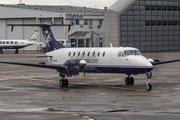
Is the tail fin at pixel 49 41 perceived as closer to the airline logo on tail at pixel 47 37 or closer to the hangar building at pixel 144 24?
the airline logo on tail at pixel 47 37

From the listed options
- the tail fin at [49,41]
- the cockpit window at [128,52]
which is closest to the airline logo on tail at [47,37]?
the tail fin at [49,41]

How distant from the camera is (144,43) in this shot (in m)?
79.0

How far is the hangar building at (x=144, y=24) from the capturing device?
76938 mm

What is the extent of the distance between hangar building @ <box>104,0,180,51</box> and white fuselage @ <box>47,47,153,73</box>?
52632 millimetres

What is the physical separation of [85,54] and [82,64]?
245 cm

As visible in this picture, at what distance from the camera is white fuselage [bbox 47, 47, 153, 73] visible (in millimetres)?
21422

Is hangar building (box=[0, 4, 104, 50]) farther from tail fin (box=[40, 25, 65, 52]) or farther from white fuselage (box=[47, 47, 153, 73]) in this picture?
white fuselage (box=[47, 47, 153, 73])

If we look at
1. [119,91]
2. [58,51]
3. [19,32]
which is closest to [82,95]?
[119,91]

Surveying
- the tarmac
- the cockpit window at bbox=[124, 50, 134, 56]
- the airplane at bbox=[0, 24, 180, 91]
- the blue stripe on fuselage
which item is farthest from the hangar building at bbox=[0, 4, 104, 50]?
the tarmac

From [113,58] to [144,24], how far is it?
191 ft

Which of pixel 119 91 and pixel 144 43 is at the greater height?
pixel 144 43

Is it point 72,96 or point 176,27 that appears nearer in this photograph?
point 72,96

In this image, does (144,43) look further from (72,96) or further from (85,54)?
(72,96)

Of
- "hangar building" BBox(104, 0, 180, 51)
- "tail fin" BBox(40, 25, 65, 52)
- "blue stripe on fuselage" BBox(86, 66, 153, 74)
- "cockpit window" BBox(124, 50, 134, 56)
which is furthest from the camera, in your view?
"hangar building" BBox(104, 0, 180, 51)
